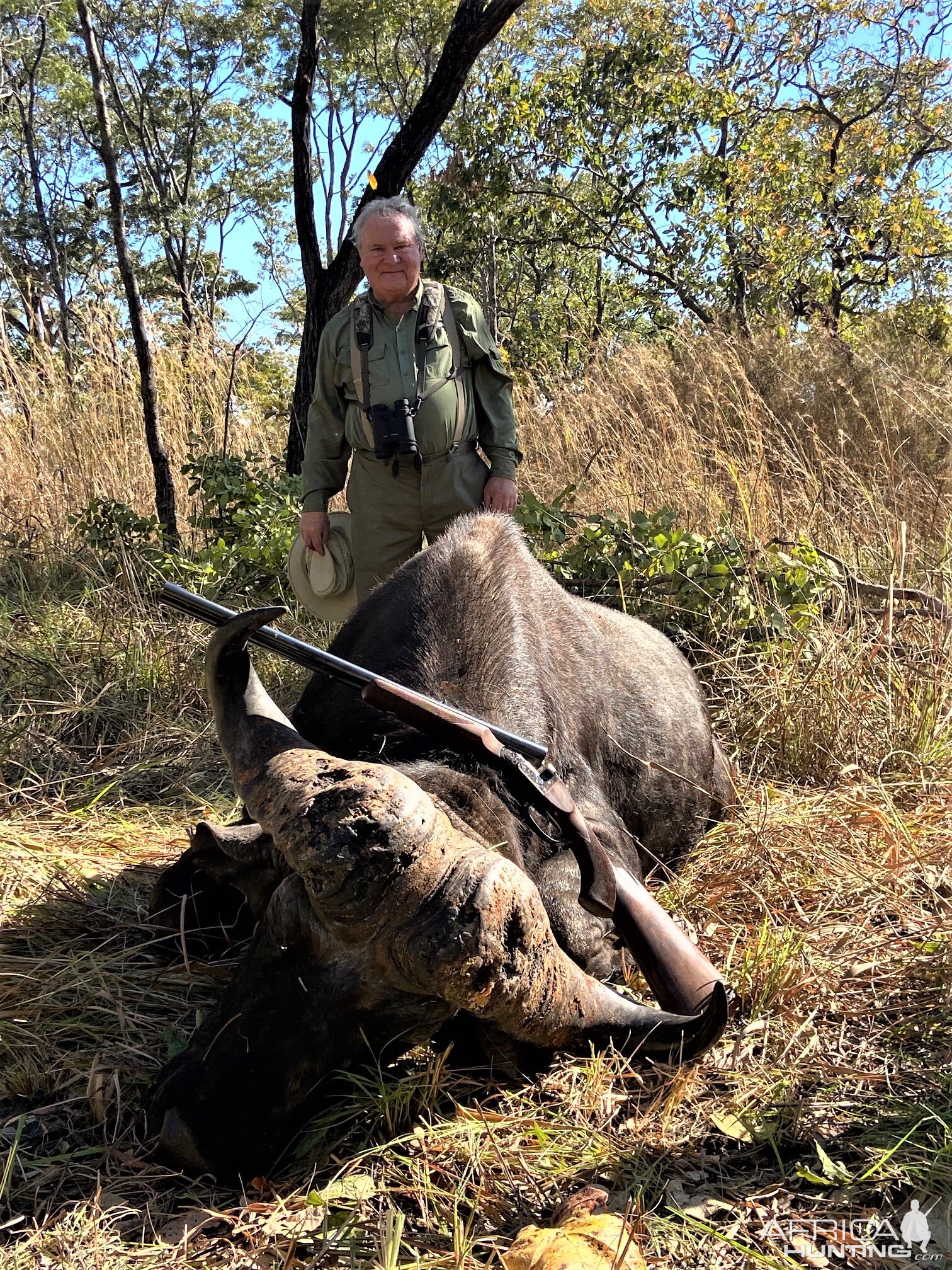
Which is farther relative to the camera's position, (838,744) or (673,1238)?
(838,744)

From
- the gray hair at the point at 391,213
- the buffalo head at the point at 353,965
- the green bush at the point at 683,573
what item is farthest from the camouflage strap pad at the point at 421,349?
the buffalo head at the point at 353,965

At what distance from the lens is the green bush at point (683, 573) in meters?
5.30

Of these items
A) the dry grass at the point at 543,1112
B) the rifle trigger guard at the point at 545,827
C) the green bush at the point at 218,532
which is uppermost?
the green bush at the point at 218,532

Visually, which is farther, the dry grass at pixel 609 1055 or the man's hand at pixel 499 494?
the man's hand at pixel 499 494

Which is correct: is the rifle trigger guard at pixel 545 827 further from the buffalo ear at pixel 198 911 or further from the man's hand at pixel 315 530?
the man's hand at pixel 315 530

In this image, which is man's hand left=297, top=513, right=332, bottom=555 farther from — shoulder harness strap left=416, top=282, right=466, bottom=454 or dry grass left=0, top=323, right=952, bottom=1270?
A: dry grass left=0, top=323, right=952, bottom=1270

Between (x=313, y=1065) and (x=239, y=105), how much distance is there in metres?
30.9

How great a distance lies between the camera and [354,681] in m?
2.93

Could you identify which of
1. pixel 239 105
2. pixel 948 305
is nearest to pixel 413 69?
pixel 239 105

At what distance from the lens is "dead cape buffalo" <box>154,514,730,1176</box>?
2047 mm

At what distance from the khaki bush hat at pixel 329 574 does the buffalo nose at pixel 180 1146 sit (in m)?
3.09

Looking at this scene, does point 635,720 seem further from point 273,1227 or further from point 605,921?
point 273,1227

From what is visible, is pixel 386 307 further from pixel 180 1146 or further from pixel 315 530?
pixel 180 1146

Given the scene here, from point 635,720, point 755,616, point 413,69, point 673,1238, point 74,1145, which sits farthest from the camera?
point 413,69
